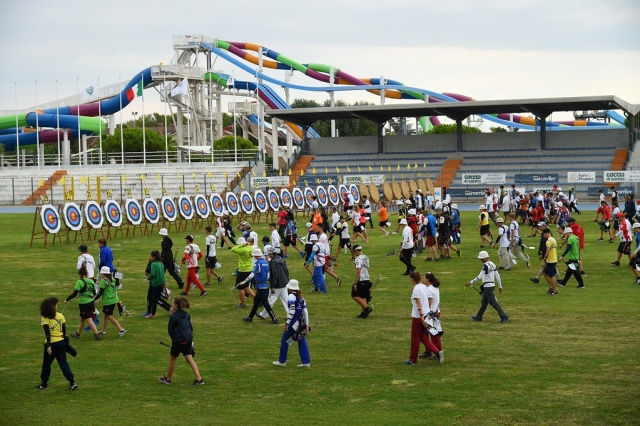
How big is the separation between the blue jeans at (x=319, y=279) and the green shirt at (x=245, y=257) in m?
2.84

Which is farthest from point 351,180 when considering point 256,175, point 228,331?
point 228,331

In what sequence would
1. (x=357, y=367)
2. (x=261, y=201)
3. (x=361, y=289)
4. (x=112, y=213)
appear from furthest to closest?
(x=261, y=201) → (x=112, y=213) → (x=361, y=289) → (x=357, y=367)

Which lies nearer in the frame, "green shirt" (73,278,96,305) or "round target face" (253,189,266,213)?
"green shirt" (73,278,96,305)

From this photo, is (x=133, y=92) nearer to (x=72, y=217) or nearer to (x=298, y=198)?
(x=298, y=198)

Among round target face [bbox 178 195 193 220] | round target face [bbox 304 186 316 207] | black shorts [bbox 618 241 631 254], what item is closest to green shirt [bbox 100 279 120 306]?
black shorts [bbox 618 241 631 254]

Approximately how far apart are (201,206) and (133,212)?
468 centimetres

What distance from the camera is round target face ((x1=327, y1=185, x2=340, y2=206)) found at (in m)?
58.2

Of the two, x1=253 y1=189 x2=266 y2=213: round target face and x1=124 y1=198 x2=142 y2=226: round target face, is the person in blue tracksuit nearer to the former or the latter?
x1=124 y1=198 x2=142 y2=226: round target face

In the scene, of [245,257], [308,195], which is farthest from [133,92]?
[245,257]

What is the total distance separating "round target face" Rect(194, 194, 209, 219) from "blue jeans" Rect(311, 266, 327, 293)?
22.6 m

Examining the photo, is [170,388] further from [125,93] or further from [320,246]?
[125,93]

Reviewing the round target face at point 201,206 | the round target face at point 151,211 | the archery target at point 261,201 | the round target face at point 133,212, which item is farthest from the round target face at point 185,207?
the archery target at point 261,201

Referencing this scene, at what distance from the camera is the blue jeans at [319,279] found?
25812mm

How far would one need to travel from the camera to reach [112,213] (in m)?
43.6
